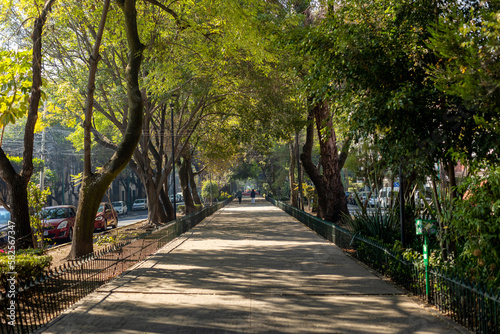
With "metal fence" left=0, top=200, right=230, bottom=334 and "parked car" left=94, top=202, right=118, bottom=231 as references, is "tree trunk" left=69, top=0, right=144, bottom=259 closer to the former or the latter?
"metal fence" left=0, top=200, right=230, bottom=334

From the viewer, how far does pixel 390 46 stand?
7.64 m

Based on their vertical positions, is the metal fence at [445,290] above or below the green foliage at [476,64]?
below

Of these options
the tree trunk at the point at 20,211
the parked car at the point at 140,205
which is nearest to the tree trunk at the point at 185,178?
the parked car at the point at 140,205

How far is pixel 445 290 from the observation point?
21.1 ft

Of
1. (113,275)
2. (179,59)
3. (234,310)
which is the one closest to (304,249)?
(113,275)

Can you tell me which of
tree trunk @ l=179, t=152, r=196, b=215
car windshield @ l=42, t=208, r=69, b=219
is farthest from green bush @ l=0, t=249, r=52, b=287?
tree trunk @ l=179, t=152, r=196, b=215

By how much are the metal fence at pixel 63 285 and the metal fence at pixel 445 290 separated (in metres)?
5.62

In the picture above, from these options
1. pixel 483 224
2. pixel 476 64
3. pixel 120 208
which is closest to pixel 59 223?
pixel 483 224

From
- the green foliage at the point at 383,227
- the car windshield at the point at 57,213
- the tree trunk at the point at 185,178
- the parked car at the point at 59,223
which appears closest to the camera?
the green foliage at the point at 383,227

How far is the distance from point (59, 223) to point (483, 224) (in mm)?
16589

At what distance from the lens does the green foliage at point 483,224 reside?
5.41m

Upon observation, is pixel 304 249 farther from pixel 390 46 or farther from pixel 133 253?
pixel 390 46

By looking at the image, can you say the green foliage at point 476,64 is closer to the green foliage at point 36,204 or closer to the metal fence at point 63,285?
the metal fence at point 63,285

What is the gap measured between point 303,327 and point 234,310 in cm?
126
